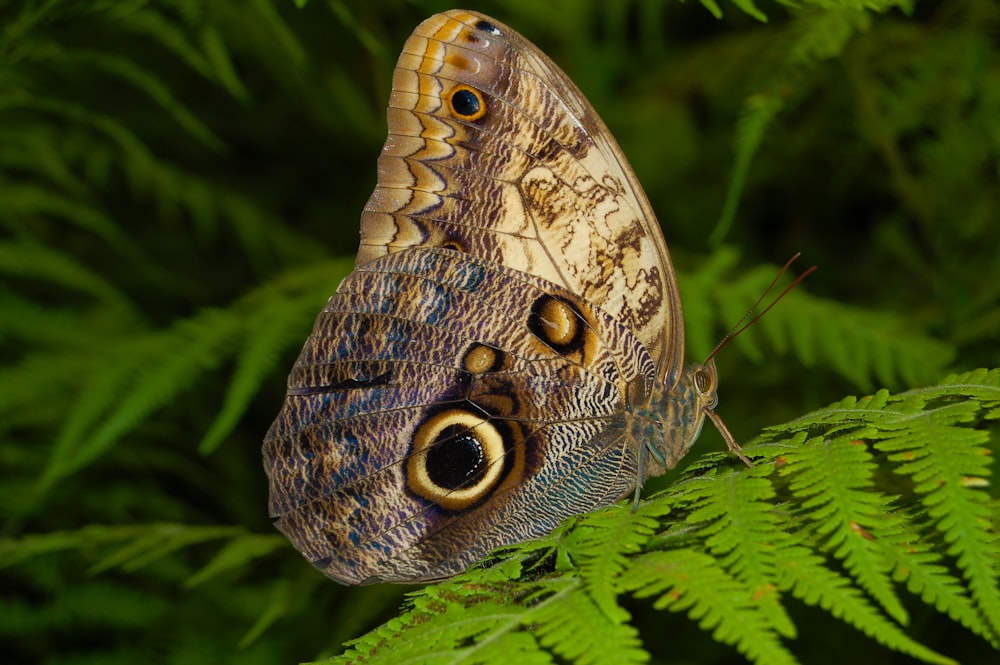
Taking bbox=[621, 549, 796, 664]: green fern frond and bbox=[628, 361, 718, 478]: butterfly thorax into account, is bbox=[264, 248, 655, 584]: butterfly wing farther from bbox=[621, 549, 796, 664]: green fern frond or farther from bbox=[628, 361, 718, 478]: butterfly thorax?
bbox=[621, 549, 796, 664]: green fern frond

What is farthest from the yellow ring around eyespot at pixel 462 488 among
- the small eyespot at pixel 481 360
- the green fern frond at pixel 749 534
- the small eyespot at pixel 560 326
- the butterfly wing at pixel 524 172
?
the green fern frond at pixel 749 534

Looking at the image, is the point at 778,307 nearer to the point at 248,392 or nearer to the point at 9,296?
the point at 248,392

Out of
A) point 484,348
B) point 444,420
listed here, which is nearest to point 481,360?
point 484,348

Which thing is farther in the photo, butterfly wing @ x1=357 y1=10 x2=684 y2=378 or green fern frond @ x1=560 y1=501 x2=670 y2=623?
butterfly wing @ x1=357 y1=10 x2=684 y2=378

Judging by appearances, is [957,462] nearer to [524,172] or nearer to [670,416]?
[670,416]

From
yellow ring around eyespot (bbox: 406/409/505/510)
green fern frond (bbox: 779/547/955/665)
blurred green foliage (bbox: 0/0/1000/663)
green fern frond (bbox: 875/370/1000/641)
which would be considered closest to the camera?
green fern frond (bbox: 779/547/955/665)

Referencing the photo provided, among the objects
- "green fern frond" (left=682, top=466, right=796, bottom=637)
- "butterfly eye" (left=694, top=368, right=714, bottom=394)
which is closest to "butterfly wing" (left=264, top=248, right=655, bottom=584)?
"butterfly eye" (left=694, top=368, right=714, bottom=394)

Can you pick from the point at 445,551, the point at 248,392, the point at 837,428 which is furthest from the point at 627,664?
the point at 248,392
